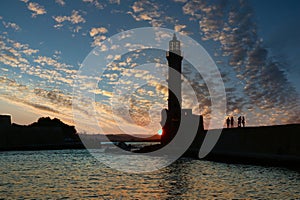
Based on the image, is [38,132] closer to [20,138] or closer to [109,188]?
[20,138]

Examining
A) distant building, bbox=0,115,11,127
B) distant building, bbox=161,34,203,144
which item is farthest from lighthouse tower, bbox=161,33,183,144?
distant building, bbox=0,115,11,127

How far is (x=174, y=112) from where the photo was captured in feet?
236

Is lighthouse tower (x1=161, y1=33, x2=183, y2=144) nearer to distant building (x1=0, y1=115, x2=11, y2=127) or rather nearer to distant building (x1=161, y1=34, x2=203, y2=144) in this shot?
distant building (x1=161, y1=34, x2=203, y2=144)

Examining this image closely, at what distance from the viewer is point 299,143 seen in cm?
3256

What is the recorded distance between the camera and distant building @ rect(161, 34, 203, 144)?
70.9m

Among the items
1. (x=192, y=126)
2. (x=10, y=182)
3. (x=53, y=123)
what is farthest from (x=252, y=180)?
(x=53, y=123)

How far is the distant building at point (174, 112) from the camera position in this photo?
2790 inches

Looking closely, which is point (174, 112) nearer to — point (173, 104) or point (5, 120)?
point (173, 104)

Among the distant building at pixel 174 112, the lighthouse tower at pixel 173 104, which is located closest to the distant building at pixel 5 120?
the distant building at pixel 174 112

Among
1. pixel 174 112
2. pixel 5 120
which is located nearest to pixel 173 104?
pixel 174 112

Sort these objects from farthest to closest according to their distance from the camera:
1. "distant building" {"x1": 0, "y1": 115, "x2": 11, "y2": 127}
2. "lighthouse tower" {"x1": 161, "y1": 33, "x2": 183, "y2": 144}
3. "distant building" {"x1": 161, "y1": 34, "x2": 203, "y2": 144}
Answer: "distant building" {"x1": 0, "y1": 115, "x2": 11, "y2": 127} → "lighthouse tower" {"x1": 161, "y1": 33, "x2": 183, "y2": 144} → "distant building" {"x1": 161, "y1": 34, "x2": 203, "y2": 144}

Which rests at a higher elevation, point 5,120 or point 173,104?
point 173,104

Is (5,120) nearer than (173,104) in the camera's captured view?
No

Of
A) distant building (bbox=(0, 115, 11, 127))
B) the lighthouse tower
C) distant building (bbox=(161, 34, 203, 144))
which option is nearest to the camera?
distant building (bbox=(161, 34, 203, 144))
